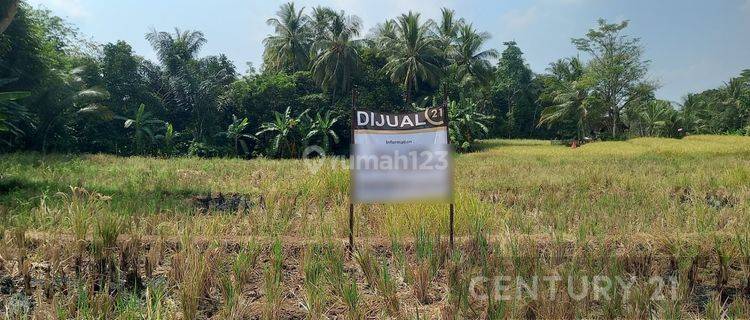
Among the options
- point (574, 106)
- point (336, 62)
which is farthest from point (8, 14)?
point (574, 106)

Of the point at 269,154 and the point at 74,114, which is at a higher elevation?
the point at 74,114

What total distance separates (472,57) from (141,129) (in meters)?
22.8

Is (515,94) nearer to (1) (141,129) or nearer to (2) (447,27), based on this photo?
(2) (447,27)

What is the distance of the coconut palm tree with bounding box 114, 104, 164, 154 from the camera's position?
23609 millimetres

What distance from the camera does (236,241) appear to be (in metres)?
4.71

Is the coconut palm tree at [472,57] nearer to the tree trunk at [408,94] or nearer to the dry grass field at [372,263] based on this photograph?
the tree trunk at [408,94]

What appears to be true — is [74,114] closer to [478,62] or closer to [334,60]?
[334,60]

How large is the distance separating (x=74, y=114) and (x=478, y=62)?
83.1 ft

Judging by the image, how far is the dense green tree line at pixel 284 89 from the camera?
21562 millimetres

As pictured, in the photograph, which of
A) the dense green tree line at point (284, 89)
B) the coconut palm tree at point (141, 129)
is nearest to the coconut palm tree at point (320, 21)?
the dense green tree line at point (284, 89)

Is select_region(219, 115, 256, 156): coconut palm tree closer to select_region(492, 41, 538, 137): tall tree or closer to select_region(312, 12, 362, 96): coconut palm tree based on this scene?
select_region(312, 12, 362, 96): coconut palm tree

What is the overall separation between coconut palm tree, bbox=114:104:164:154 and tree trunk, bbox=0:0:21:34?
1343cm

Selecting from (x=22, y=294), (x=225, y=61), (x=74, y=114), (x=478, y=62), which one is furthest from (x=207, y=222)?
(x=478, y=62)

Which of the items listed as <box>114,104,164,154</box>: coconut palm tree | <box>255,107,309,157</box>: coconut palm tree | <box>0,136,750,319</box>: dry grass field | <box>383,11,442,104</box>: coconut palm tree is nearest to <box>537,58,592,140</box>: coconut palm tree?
<box>383,11,442,104</box>: coconut palm tree
